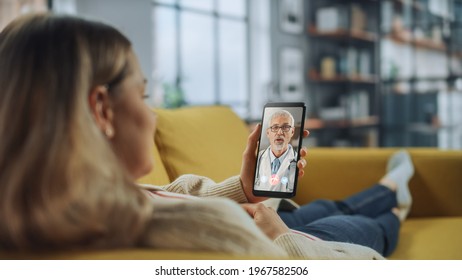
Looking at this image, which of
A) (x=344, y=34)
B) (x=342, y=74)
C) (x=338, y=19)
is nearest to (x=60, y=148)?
(x=344, y=34)

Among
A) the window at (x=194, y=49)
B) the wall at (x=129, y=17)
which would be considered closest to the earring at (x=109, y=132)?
the wall at (x=129, y=17)

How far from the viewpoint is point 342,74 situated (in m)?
1.59

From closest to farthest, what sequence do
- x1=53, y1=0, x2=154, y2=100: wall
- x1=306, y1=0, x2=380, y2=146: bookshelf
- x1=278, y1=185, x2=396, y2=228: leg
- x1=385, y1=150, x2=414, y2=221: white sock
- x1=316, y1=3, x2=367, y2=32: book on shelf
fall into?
x1=53, y1=0, x2=154, y2=100: wall < x1=278, y1=185, x2=396, y2=228: leg < x1=385, y1=150, x2=414, y2=221: white sock < x1=306, y1=0, x2=380, y2=146: bookshelf < x1=316, y1=3, x2=367, y2=32: book on shelf

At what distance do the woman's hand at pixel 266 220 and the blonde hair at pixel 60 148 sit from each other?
4.7 inches

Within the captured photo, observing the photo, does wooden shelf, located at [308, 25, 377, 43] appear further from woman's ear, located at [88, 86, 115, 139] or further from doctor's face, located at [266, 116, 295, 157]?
woman's ear, located at [88, 86, 115, 139]

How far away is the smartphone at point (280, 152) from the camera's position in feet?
1.84

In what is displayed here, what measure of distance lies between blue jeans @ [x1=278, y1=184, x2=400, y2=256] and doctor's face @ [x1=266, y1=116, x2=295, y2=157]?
0.10 meters

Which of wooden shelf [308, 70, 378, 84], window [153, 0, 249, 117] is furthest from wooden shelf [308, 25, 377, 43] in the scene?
window [153, 0, 249, 117]

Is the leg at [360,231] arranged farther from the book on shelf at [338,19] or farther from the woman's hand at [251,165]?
the book on shelf at [338,19]

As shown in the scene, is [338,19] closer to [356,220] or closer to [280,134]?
[356,220]

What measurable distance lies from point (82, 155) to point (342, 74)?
1251 millimetres

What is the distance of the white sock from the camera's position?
1148 millimetres

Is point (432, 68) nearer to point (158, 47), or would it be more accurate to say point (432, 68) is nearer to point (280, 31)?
point (158, 47)

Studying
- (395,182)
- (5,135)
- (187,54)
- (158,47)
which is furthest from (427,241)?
(187,54)
